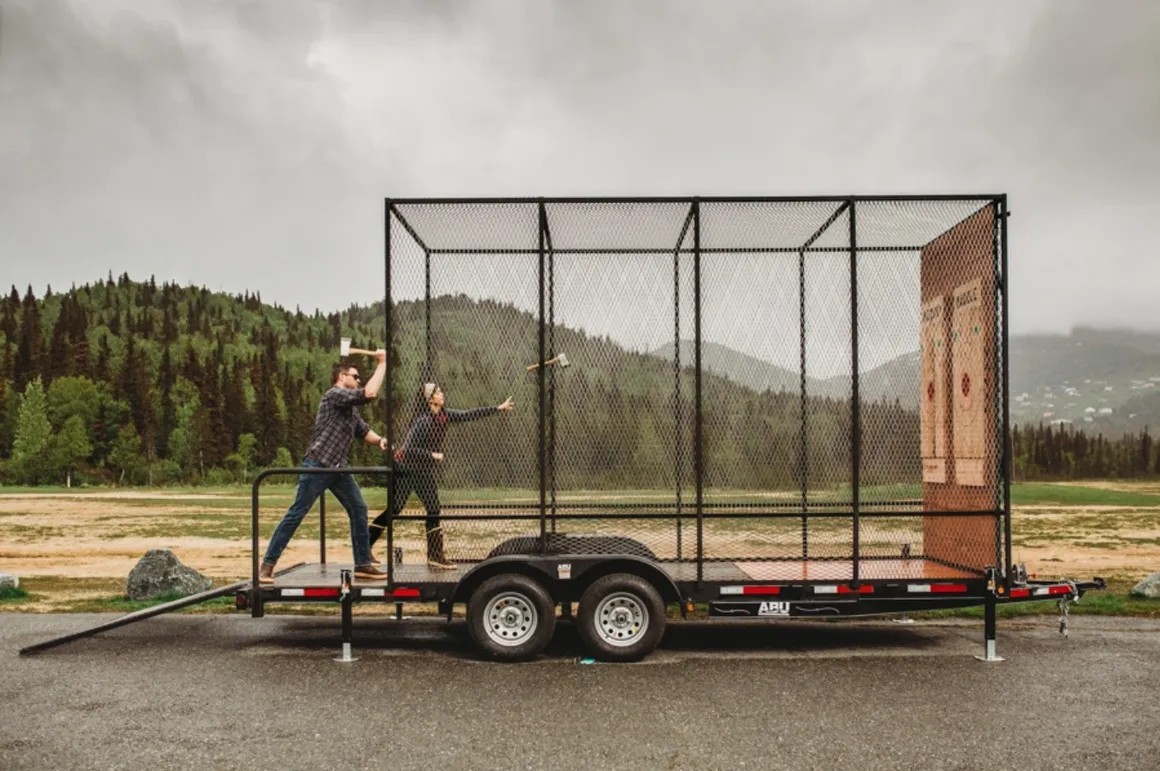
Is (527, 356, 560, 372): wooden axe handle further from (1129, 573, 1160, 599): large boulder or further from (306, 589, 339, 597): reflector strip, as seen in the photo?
(1129, 573, 1160, 599): large boulder

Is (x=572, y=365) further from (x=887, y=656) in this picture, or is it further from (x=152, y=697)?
(x=152, y=697)

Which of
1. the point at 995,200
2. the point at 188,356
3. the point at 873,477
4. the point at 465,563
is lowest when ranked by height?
the point at 465,563

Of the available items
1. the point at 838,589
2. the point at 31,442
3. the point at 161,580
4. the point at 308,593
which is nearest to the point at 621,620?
the point at 838,589

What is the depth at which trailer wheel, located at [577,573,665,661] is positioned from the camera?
9234mm

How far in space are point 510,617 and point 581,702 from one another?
1643 millimetres

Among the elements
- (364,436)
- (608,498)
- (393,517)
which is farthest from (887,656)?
(364,436)

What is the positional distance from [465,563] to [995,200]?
5.75 metres

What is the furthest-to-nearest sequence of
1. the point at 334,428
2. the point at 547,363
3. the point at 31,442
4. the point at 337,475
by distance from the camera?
the point at 31,442
the point at 334,428
the point at 337,475
the point at 547,363

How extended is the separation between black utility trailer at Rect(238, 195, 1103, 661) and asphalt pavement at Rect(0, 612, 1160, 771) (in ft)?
1.87

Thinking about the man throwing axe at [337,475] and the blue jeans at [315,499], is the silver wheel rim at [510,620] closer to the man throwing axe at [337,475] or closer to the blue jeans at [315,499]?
the man throwing axe at [337,475]

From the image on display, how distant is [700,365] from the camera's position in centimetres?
984

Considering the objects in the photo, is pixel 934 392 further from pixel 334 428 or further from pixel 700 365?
pixel 334 428

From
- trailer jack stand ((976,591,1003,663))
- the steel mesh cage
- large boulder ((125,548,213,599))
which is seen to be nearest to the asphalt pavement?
trailer jack stand ((976,591,1003,663))

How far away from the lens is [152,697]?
320 inches
